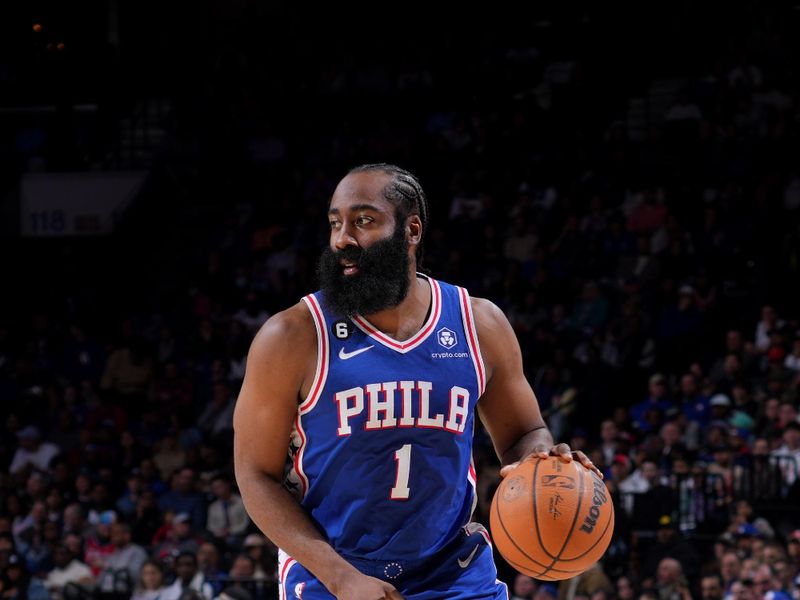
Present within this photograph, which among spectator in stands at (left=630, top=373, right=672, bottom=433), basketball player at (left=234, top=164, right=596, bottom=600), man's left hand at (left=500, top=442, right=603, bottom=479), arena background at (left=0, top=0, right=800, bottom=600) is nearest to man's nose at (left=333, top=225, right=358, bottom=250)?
basketball player at (left=234, top=164, right=596, bottom=600)

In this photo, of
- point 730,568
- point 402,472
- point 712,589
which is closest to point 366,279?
point 402,472

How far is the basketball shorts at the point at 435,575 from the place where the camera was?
3674mm

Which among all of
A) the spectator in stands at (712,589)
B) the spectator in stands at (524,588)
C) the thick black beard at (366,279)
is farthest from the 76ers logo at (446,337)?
the spectator in stands at (524,588)

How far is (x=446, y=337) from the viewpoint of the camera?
3.88m

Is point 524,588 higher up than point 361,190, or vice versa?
point 361,190

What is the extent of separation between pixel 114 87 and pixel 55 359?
4002mm

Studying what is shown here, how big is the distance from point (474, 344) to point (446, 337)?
0.10m

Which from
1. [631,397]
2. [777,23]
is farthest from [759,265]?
[777,23]

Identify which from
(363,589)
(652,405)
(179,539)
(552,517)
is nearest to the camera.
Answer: (363,589)

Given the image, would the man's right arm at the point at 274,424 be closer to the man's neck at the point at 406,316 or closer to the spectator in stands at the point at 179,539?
the man's neck at the point at 406,316

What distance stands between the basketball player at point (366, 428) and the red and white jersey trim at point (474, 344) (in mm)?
11

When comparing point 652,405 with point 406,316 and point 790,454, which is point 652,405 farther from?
point 406,316

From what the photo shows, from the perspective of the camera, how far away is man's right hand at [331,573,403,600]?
345cm

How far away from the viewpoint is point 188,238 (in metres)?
17.0
